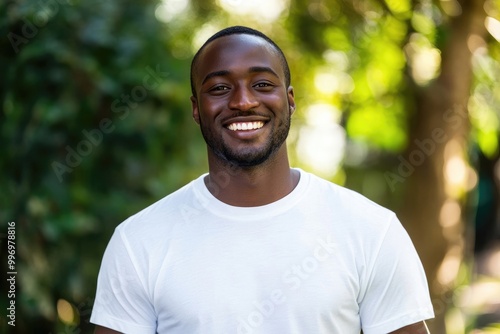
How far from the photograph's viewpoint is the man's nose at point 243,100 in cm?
254

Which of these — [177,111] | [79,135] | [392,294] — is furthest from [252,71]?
[177,111]

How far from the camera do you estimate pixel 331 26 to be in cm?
673

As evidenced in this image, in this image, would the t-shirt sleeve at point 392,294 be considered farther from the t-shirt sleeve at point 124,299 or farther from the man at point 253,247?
the t-shirt sleeve at point 124,299

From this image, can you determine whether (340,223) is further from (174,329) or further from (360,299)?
(174,329)

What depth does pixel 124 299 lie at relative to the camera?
2.53 meters

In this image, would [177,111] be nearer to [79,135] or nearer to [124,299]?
[79,135]

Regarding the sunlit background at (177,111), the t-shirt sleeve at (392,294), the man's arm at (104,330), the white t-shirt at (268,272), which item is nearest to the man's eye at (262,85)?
the white t-shirt at (268,272)

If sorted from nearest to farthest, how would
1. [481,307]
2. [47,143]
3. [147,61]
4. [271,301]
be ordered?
[271,301] → [47,143] → [147,61] → [481,307]

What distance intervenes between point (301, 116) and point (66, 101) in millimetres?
4486

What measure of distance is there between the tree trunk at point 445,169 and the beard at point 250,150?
10.8ft

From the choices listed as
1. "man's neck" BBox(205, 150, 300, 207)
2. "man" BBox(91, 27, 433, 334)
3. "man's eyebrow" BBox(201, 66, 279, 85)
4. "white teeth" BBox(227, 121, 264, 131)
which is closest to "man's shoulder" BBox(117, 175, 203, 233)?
"man" BBox(91, 27, 433, 334)

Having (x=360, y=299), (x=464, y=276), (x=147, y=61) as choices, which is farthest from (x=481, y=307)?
(x=360, y=299)

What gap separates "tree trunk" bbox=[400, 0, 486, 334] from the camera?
18.4ft

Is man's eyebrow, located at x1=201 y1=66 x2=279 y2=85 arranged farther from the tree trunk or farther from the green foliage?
the tree trunk
